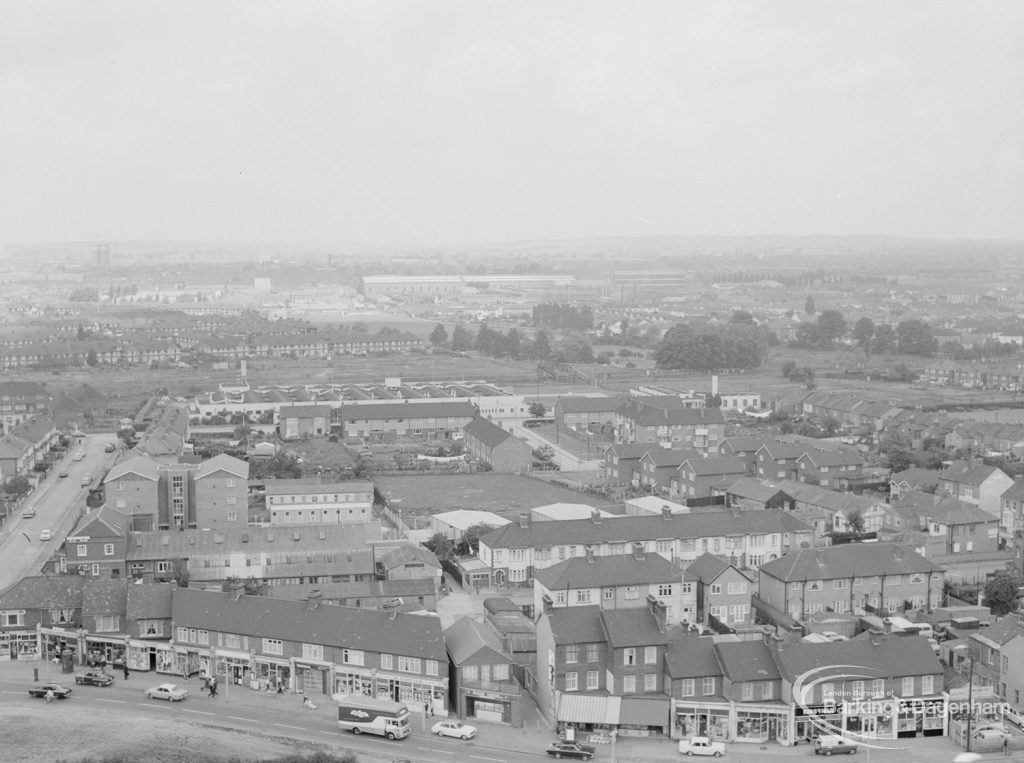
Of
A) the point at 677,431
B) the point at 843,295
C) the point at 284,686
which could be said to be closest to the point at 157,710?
the point at 284,686

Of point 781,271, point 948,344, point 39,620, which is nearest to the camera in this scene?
point 39,620

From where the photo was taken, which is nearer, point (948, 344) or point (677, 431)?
point (677, 431)

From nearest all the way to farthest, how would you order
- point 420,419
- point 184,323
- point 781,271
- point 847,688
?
point 847,688 → point 420,419 → point 184,323 → point 781,271

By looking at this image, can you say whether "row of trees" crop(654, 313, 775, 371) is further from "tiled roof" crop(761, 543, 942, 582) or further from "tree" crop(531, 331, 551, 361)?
"tiled roof" crop(761, 543, 942, 582)

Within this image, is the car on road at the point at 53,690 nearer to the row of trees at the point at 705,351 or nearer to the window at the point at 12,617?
the window at the point at 12,617

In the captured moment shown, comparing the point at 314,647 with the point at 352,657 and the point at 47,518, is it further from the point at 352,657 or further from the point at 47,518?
the point at 47,518

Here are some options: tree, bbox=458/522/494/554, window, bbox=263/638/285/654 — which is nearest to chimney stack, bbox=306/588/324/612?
window, bbox=263/638/285/654

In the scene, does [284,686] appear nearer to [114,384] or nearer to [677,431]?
[677,431]
